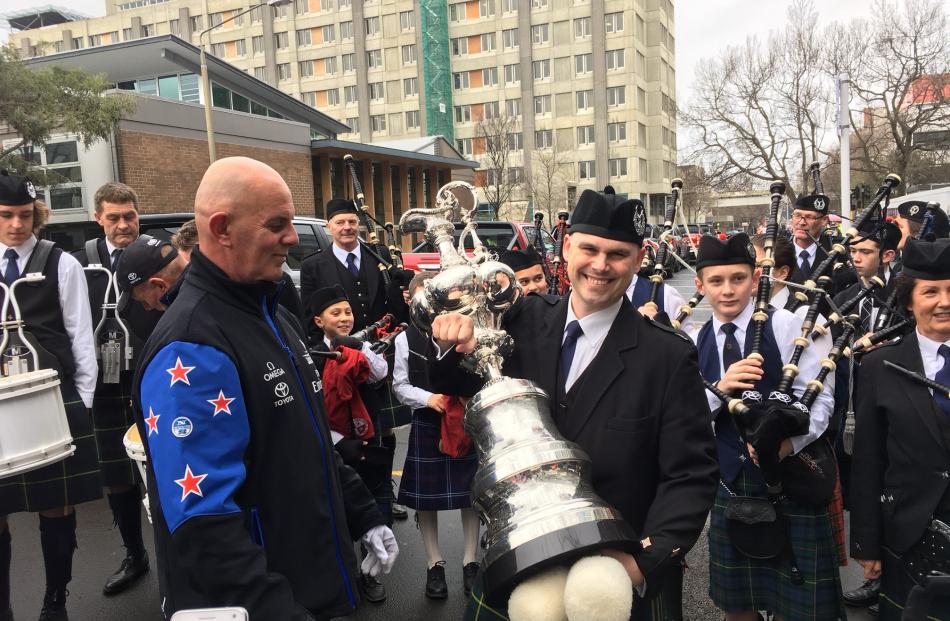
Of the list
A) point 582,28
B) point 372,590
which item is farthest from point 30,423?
point 582,28

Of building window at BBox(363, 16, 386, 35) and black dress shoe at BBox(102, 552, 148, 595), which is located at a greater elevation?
building window at BBox(363, 16, 386, 35)

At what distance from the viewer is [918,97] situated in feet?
83.8

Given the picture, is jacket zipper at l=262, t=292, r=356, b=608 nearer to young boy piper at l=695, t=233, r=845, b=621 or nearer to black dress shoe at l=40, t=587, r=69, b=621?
young boy piper at l=695, t=233, r=845, b=621

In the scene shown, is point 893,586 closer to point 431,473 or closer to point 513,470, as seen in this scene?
point 513,470

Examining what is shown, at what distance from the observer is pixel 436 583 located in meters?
3.85

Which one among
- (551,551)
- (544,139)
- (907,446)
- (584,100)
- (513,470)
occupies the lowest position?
(907,446)

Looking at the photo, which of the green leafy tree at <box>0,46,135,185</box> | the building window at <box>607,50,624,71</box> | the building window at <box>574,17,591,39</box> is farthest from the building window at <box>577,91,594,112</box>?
the green leafy tree at <box>0,46,135,185</box>

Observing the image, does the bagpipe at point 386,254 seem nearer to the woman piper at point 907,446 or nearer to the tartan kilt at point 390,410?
the tartan kilt at point 390,410

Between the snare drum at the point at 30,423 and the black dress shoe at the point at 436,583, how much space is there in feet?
6.61

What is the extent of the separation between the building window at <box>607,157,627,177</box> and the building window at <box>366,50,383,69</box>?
2248 centimetres

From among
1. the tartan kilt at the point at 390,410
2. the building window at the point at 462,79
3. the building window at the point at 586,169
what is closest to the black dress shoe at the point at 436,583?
Result: the tartan kilt at the point at 390,410

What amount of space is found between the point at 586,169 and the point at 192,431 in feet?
186

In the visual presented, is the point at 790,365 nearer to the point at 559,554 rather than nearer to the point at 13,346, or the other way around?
the point at 559,554

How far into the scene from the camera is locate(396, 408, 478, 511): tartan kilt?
12.9 feet
